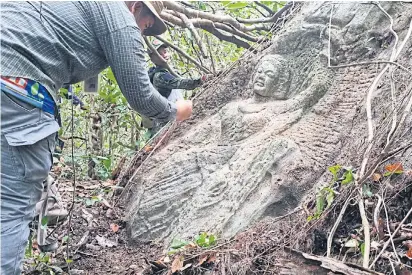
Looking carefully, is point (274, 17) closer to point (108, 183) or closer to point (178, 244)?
point (108, 183)

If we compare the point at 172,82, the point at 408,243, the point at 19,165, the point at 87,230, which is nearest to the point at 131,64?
the point at 19,165

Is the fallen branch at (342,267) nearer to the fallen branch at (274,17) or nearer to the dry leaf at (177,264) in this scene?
the dry leaf at (177,264)

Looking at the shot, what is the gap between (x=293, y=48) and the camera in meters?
4.20

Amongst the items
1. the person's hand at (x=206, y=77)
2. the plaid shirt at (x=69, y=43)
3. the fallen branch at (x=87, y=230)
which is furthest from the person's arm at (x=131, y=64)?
the person's hand at (x=206, y=77)

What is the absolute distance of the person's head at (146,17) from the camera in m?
2.61

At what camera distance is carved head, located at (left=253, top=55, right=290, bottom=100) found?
4102 millimetres

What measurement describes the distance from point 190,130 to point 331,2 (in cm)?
173

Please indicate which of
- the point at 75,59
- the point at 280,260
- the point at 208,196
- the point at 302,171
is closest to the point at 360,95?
the point at 302,171

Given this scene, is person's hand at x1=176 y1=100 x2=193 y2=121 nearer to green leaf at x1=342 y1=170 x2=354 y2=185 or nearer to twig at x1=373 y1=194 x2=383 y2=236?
green leaf at x1=342 y1=170 x2=354 y2=185

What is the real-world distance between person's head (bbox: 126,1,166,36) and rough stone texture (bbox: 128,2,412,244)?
3.83 ft

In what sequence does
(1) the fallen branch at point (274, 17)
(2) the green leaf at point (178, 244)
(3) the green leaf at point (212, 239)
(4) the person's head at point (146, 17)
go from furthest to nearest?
(1) the fallen branch at point (274, 17)
(2) the green leaf at point (178, 244)
(3) the green leaf at point (212, 239)
(4) the person's head at point (146, 17)

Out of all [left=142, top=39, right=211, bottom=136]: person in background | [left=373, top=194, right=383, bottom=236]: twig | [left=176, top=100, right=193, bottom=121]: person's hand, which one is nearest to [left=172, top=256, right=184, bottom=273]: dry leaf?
[left=176, top=100, right=193, bottom=121]: person's hand

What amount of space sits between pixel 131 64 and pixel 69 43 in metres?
0.31

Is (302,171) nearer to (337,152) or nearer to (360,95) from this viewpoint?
(337,152)
